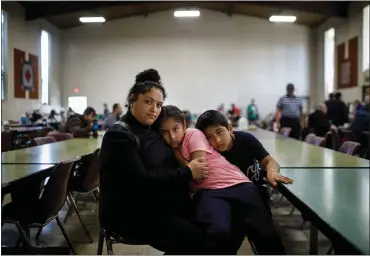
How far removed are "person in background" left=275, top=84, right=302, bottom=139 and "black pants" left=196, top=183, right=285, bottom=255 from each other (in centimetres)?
349

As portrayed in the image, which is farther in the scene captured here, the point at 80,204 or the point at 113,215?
the point at 80,204

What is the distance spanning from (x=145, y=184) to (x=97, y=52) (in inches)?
101

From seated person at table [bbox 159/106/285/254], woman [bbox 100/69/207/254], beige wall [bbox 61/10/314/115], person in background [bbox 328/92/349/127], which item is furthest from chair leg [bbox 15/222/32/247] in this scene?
beige wall [bbox 61/10/314/115]

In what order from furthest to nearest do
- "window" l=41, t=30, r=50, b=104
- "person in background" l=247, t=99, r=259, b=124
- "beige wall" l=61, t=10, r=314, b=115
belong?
"person in background" l=247, t=99, r=259, b=124 < "beige wall" l=61, t=10, r=314, b=115 < "window" l=41, t=30, r=50, b=104

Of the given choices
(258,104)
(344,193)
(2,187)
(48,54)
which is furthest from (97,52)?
(258,104)

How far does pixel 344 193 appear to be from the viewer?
90 centimetres

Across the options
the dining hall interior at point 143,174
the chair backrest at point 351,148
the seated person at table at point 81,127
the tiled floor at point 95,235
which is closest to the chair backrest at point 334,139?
the dining hall interior at point 143,174

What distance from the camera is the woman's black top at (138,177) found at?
117 centimetres

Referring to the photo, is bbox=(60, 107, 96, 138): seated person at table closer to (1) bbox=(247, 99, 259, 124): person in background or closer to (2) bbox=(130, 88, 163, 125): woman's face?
(2) bbox=(130, 88, 163, 125): woman's face

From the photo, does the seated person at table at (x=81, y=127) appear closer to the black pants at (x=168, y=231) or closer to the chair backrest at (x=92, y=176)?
the chair backrest at (x=92, y=176)

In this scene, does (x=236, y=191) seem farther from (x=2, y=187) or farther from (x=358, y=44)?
(x=358, y=44)

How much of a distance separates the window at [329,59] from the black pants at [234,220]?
8245 mm

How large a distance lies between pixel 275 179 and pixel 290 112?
3.61m

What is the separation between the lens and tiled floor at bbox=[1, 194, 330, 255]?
1.44 metres
